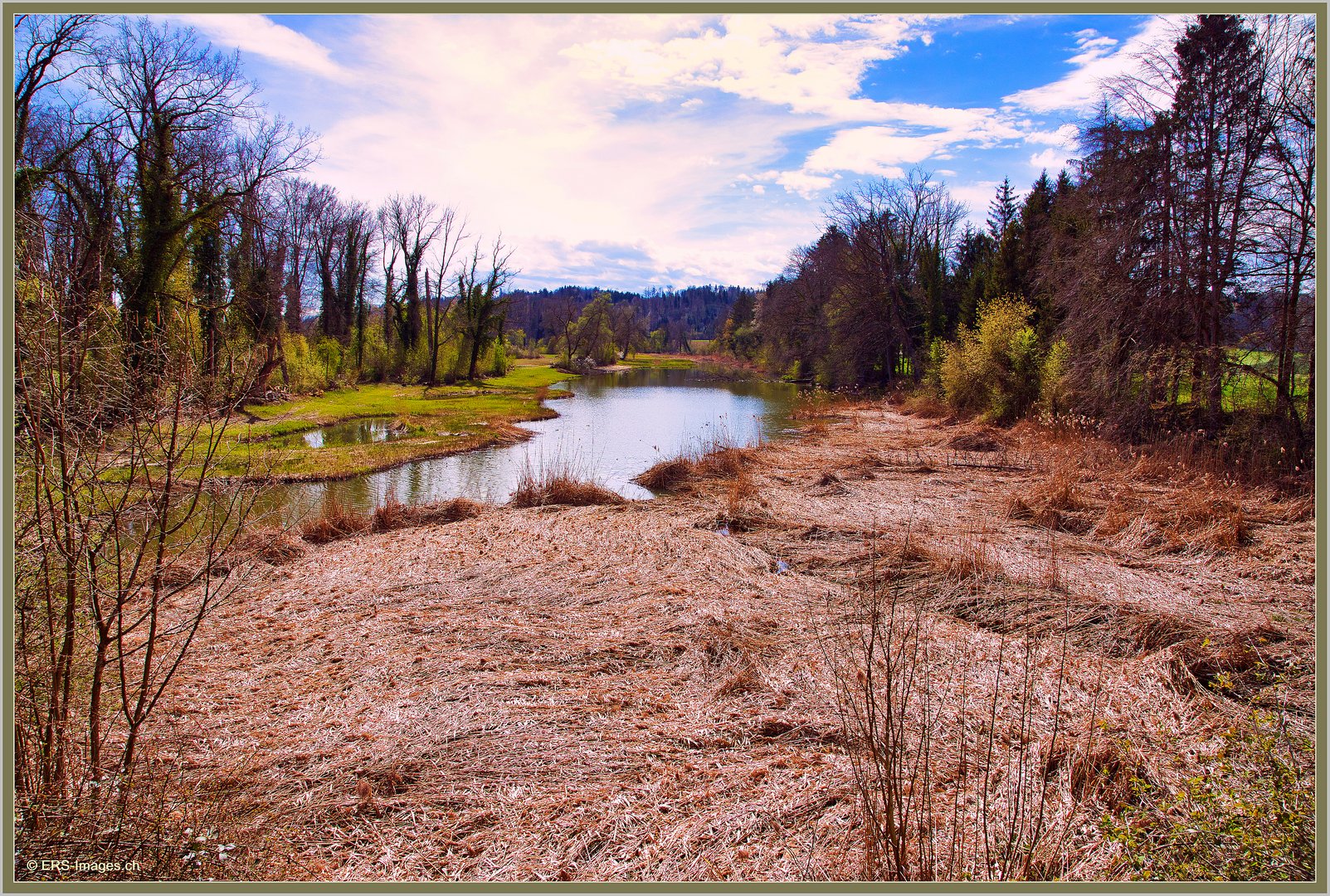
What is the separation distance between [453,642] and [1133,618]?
589 cm

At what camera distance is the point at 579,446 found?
1883 centimetres

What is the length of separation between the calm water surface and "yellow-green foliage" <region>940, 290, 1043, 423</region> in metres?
6.24

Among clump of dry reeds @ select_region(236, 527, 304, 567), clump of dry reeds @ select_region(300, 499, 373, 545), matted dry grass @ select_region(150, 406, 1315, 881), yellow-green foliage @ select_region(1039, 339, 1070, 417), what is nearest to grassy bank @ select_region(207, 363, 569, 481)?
clump of dry reeds @ select_region(236, 527, 304, 567)

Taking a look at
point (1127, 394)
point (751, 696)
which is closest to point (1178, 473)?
point (1127, 394)

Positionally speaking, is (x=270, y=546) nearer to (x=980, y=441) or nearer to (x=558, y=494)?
(x=558, y=494)

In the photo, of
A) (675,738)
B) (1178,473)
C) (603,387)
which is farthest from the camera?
→ (603,387)

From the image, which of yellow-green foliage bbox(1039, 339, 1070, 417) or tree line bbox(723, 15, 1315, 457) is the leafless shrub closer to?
tree line bbox(723, 15, 1315, 457)

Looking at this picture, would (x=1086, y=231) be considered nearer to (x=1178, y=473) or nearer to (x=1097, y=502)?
(x=1178, y=473)

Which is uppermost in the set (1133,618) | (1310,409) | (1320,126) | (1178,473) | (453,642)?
(1320,126)

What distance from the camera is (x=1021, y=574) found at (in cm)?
695

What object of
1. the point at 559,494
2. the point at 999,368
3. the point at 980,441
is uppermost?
the point at 999,368

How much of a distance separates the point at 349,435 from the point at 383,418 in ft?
11.9

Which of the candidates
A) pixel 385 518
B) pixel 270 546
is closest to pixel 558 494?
pixel 385 518

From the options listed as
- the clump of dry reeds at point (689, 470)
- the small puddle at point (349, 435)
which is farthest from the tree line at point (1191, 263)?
the small puddle at point (349, 435)
